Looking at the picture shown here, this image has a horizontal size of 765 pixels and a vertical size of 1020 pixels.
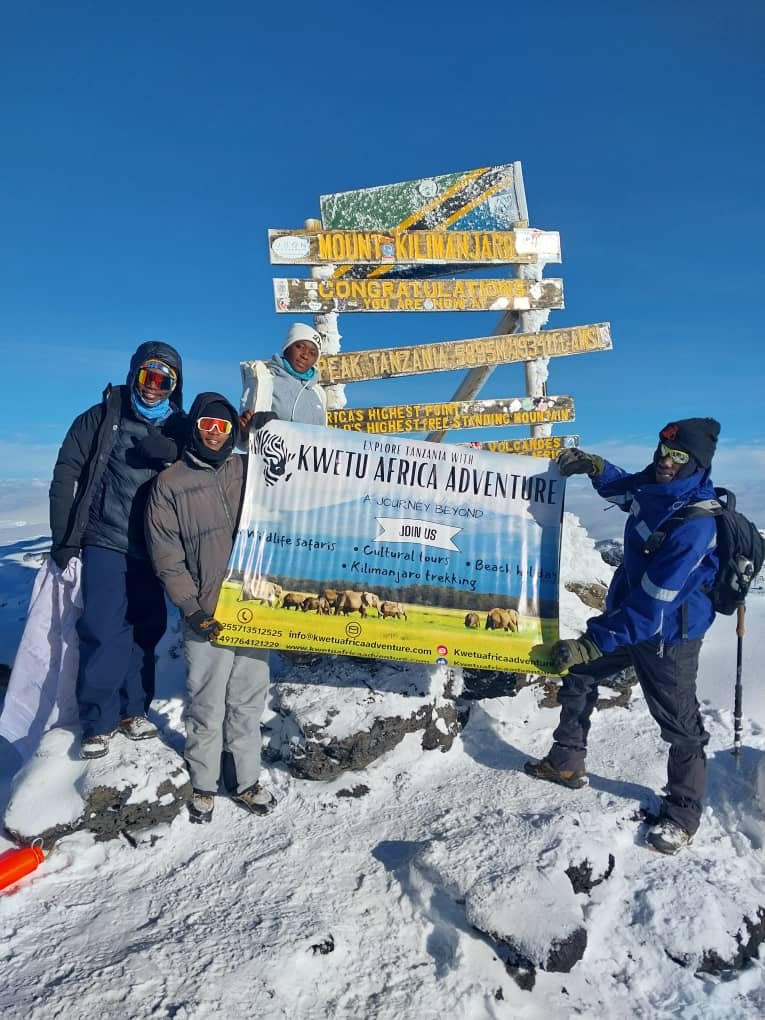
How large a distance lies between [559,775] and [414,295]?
229 inches

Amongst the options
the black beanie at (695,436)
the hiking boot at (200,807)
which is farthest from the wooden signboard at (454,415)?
the hiking boot at (200,807)

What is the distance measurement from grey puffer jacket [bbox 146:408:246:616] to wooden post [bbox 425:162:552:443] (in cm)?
427

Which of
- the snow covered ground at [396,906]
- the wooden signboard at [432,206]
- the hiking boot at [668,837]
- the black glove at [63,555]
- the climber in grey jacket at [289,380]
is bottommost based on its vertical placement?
the snow covered ground at [396,906]

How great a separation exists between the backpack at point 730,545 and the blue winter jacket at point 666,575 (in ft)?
0.15

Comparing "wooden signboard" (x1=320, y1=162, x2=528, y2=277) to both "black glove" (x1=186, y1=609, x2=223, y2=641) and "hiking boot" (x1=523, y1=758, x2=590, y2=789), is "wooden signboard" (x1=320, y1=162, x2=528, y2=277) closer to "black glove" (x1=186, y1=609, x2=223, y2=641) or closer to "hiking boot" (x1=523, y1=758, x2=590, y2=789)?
"black glove" (x1=186, y1=609, x2=223, y2=641)

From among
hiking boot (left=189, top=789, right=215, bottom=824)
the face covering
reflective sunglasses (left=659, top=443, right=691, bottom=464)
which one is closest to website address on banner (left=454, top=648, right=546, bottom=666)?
reflective sunglasses (left=659, top=443, right=691, bottom=464)

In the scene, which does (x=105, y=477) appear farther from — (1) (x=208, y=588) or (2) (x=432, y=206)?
(2) (x=432, y=206)

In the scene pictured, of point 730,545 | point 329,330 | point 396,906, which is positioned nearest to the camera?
point 396,906

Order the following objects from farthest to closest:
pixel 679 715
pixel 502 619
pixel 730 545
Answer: pixel 502 619 < pixel 679 715 < pixel 730 545

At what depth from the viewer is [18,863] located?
3502mm

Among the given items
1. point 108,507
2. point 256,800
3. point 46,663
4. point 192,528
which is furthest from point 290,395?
point 256,800

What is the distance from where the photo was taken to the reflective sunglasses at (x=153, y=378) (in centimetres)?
406

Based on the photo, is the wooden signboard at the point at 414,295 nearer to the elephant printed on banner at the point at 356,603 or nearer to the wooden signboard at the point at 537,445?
the wooden signboard at the point at 537,445

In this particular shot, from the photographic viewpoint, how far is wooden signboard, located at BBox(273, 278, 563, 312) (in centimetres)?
712
